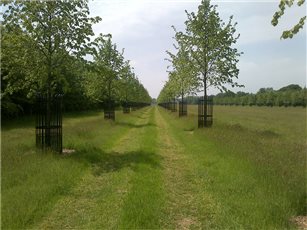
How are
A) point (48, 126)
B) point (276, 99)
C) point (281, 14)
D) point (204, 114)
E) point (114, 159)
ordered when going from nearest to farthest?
point (281, 14), point (114, 159), point (48, 126), point (204, 114), point (276, 99)

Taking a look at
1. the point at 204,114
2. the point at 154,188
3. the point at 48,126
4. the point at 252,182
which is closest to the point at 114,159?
the point at 48,126

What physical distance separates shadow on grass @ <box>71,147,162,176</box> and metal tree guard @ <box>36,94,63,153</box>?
1011 mm

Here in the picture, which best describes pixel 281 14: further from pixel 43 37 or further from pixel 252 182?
pixel 43 37

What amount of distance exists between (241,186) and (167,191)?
1.85 meters

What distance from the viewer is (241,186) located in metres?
9.15

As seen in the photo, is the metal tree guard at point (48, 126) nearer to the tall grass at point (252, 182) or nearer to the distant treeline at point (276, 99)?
the tall grass at point (252, 182)

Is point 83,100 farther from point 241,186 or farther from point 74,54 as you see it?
point 241,186

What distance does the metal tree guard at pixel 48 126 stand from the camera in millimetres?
14075

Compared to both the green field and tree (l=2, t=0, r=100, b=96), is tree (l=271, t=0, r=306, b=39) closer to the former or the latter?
the green field

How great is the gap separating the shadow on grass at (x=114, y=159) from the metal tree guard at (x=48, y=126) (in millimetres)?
1011

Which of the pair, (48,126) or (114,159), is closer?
(114,159)

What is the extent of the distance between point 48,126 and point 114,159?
9.98ft

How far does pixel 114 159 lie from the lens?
13.4 m

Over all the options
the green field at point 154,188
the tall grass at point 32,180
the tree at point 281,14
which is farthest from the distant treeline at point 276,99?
the tree at point 281,14
